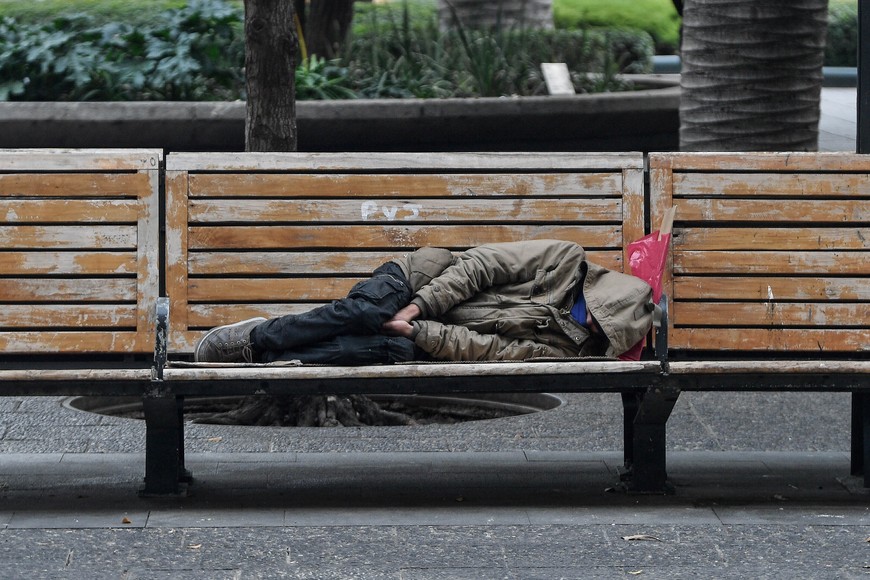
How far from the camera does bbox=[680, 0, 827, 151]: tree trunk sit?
7.33 meters

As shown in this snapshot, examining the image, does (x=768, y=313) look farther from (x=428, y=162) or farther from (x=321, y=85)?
(x=321, y=85)

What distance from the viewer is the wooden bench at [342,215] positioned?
5.08 m

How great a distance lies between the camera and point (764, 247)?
515 centimetres

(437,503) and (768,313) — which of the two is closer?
(437,503)

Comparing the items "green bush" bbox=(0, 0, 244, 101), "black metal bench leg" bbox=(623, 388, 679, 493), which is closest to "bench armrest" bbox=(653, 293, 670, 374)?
"black metal bench leg" bbox=(623, 388, 679, 493)

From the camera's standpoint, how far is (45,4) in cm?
1631

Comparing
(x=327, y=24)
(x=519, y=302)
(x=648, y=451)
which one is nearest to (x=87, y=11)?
(x=327, y=24)

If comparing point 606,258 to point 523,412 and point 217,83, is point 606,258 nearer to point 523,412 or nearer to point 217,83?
point 523,412

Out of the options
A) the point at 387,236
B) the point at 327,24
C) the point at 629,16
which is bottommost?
the point at 387,236

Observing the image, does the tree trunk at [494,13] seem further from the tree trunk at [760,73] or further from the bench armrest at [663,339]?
the bench armrest at [663,339]

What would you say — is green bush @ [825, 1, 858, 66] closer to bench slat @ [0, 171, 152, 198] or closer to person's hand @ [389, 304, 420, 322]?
person's hand @ [389, 304, 420, 322]

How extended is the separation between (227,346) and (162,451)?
1.47 feet

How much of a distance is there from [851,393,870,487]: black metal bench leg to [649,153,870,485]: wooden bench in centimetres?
2

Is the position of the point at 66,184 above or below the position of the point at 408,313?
above
